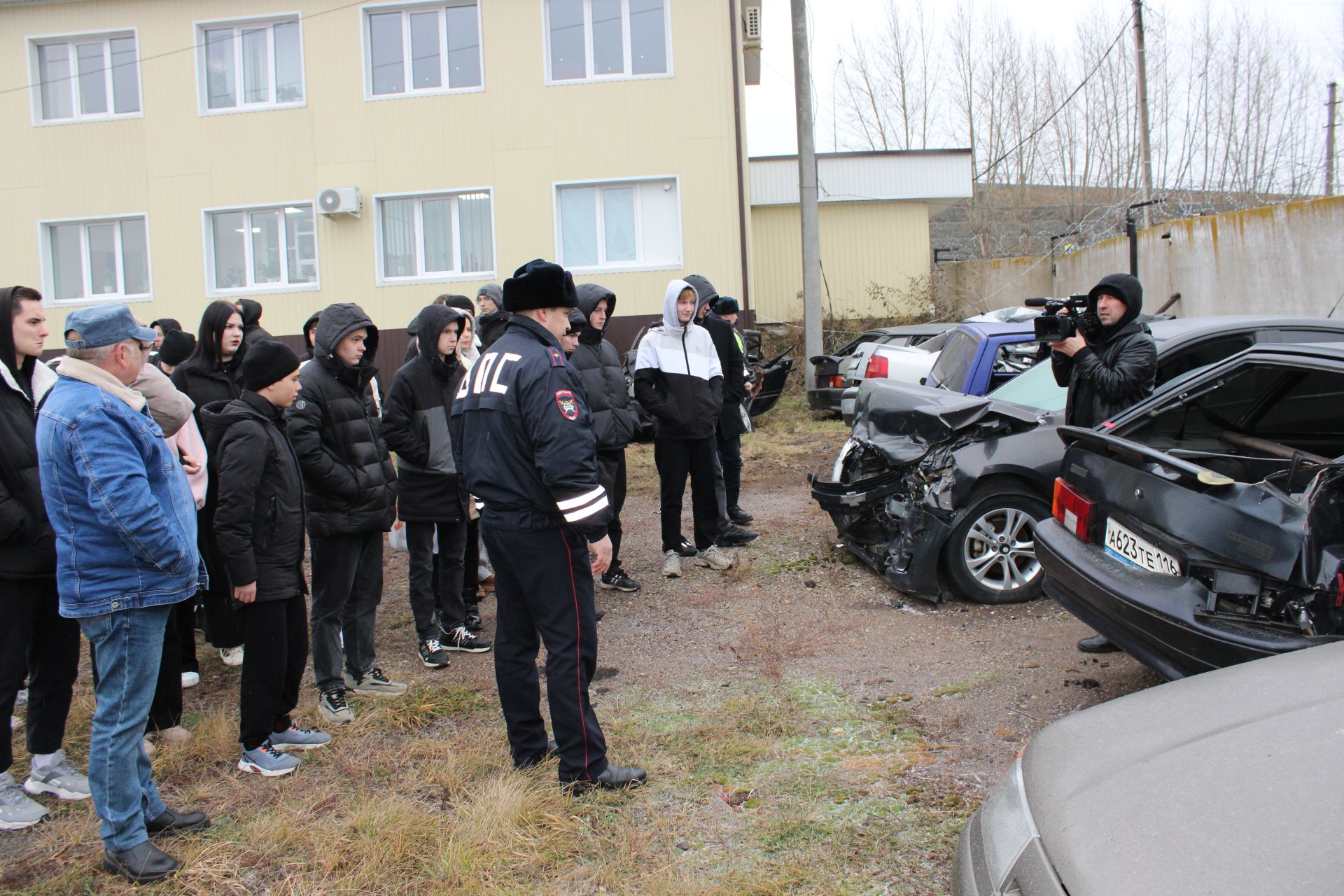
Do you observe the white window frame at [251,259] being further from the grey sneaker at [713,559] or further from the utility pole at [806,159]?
the grey sneaker at [713,559]

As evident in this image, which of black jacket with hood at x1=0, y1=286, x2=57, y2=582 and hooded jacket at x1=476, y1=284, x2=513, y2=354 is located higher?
hooded jacket at x1=476, y1=284, x2=513, y2=354

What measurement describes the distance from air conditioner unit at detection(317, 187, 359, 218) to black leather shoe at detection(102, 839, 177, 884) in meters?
13.0

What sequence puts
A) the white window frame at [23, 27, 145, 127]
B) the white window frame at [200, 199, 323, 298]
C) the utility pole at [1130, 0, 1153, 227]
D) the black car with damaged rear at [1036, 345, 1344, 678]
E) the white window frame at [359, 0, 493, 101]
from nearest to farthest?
the black car with damaged rear at [1036, 345, 1344, 678], the white window frame at [359, 0, 493, 101], the white window frame at [200, 199, 323, 298], the white window frame at [23, 27, 145, 127], the utility pole at [1130, 0, 1153, 227]

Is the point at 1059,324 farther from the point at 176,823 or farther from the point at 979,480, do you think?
the point at 176,823

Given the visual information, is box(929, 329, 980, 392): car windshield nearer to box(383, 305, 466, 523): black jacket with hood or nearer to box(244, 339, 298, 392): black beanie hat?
box(383, 305, 466, 523): black jacket with hood

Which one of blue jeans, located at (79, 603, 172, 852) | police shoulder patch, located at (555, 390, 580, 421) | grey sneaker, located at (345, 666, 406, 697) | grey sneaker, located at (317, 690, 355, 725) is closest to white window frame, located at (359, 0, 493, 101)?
grey sneaker, located at (345, 666, 406, 697)

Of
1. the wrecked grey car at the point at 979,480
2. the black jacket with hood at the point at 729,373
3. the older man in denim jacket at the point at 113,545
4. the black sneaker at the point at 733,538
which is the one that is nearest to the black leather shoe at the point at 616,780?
the older man in denim jacket at the point at 113,545

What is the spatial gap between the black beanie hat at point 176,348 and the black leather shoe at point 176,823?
8.83 feet

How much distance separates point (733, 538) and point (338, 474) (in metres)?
3.36

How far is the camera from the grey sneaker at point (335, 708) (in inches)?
165

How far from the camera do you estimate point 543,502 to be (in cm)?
330

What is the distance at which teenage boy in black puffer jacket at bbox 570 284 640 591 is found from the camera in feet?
18.2

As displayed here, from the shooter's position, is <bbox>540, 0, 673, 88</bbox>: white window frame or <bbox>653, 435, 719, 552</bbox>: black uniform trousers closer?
<bbox>653, 435, 719, 552</bbox>: black uniform trousers

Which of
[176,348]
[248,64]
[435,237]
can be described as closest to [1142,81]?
[435,237]
